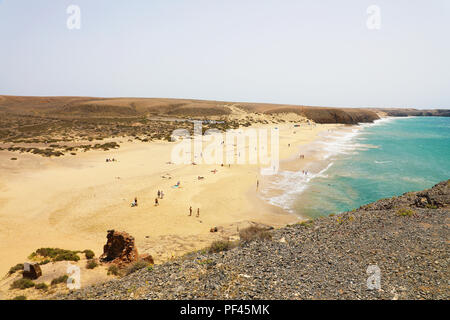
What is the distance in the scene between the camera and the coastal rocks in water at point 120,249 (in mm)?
13023

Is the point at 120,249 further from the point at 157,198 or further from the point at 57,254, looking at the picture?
the point at 157,198

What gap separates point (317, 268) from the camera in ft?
30.7

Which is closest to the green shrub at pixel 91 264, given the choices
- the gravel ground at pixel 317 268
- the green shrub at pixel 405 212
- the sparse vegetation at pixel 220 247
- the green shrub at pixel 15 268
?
the green shrub at pixel 15 268

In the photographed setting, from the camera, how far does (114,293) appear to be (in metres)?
8.59

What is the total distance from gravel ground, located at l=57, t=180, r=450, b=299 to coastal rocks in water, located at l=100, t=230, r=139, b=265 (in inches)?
118

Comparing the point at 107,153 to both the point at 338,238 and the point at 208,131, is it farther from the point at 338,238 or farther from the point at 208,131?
the point at 338,238

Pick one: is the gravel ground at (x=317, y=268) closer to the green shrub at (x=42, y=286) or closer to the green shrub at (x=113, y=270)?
the green shrub at (x=113, y=270)

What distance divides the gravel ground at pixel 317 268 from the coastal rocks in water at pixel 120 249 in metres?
2.99

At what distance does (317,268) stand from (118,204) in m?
18.4

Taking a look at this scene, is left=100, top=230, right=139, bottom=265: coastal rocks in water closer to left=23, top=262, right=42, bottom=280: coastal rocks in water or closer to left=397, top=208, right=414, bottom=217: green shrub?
left=23, top=262, right=42, bottom=280: coastal rocks in water

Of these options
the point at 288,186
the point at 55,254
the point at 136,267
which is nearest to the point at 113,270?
the point at 136,267
